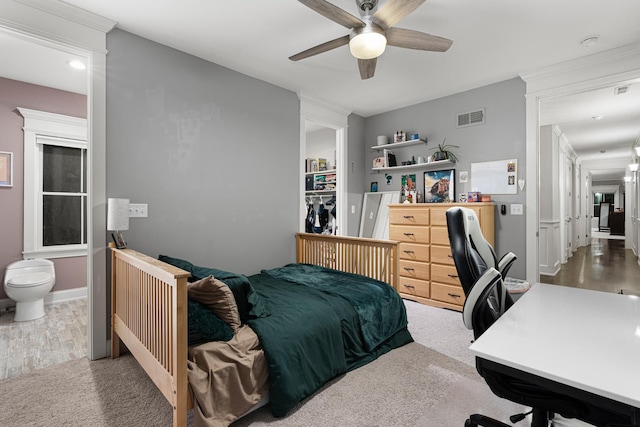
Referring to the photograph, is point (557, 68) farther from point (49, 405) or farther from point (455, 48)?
point (49, 405)

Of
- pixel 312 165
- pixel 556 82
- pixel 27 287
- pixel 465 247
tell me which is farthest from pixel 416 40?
pixel 27 287

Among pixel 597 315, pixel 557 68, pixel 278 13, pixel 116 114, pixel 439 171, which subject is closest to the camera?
pixel 597 315

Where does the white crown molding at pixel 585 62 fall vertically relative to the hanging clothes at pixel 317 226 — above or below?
above

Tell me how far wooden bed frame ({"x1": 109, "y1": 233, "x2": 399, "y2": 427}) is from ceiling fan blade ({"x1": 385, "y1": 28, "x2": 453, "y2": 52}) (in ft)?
5.19

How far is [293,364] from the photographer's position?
1839 mm

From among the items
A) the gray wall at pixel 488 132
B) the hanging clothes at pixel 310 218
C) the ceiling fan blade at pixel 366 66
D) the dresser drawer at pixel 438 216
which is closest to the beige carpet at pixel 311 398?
the dresser drawer at pixel 438 216

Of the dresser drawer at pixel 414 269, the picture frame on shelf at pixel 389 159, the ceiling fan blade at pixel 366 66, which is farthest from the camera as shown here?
the picture frame on shelf at pixel 389 159

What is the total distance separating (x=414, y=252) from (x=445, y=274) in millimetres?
426

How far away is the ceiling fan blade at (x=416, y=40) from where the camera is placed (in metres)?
2.07

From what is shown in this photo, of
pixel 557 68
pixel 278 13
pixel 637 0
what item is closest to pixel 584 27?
pixel 637 0

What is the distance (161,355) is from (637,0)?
3.72 meters

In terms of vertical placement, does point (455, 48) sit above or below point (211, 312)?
above

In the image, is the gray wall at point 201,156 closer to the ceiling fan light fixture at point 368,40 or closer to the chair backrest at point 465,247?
the ceiling fan light fixture at point 368,40

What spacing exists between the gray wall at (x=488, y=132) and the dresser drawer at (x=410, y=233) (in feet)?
2.23
